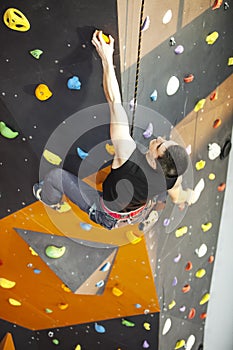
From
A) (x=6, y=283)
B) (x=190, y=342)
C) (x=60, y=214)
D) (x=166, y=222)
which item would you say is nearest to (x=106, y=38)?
(x=60, y=214)

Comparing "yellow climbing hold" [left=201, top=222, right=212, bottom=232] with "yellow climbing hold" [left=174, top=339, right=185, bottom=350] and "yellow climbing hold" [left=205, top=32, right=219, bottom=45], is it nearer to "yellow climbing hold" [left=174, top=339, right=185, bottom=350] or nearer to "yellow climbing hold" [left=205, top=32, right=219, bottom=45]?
"yellow climbing hold" [left=174, top=339, right=185, bottom=350]

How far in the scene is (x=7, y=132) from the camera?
333 centimetres

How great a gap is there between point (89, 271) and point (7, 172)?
68cm

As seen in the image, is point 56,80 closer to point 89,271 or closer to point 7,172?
point 7,172

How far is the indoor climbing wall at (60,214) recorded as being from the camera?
3.05 metres

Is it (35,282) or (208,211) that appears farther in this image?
(208,211)

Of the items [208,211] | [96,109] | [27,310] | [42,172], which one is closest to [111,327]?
[27,310]

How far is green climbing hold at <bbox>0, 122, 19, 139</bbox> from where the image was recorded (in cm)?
332

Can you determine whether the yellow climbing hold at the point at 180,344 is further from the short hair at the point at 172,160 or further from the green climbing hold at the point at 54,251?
the short hair at the point at 172,160

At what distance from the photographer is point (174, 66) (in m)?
3.32

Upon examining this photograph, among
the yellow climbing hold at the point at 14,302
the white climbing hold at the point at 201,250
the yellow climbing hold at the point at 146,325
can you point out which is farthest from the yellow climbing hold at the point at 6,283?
the white climbing hold at the point at 201,250

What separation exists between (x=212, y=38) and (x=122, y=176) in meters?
0.93

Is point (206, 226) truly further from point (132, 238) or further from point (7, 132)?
point (7, 132)

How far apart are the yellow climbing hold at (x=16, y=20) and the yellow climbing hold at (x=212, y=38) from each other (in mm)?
909
